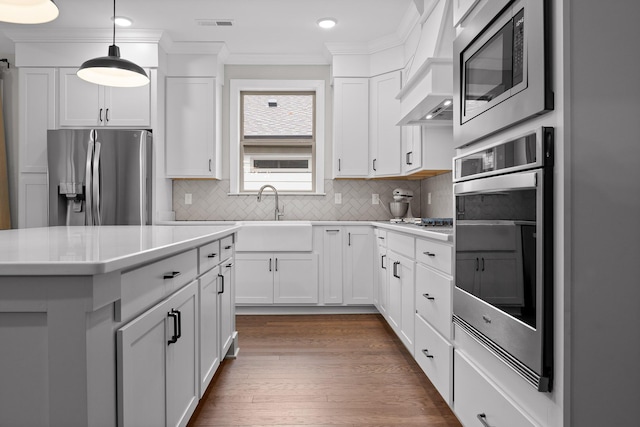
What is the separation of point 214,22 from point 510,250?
3.40 meters

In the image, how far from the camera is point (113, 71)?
2.53 metres

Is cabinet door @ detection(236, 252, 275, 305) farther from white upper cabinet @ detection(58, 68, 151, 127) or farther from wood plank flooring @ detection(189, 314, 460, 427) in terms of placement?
white upper cabinet @ detection(58, 68, 151, 127)

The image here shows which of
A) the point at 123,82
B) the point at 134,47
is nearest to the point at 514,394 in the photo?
the point at 123,82

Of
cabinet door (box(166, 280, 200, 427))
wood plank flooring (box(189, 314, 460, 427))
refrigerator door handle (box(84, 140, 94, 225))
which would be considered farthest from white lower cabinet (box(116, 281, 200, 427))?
refrigerator door handle (box(84, 140, 94, 225))

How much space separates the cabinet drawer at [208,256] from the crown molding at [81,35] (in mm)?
2633

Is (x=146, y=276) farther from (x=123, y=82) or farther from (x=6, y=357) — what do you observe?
(x=123, y=82)

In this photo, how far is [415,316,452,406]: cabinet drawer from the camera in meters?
1.90

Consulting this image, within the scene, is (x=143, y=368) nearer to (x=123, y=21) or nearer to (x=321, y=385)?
(x=321, y=385)

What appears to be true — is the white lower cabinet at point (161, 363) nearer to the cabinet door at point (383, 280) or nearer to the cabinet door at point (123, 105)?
the cabinet door at point (383, 280)

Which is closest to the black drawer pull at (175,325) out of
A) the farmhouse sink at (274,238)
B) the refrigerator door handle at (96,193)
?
the farmhouse sink at (274,238)

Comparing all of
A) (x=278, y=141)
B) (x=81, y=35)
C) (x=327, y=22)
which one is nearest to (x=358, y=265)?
(x=278, y=141)

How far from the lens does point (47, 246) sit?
1224 millimetres

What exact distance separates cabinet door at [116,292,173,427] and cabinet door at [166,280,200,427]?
2.3 inches

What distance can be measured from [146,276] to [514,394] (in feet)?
3.84
